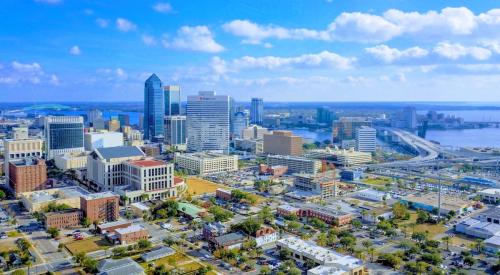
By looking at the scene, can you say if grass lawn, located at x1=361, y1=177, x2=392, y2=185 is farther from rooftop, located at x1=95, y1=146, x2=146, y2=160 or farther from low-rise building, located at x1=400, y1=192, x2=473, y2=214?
rooftop, located at x1=95, y1=146, x2=146, y2=160

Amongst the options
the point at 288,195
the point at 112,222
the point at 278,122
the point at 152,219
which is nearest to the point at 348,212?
the point at 288,195

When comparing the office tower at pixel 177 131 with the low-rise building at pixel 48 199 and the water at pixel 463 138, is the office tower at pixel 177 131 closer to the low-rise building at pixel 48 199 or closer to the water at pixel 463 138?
the low-rise building at pixel 48 199

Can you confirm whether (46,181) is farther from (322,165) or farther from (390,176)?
(390,176)

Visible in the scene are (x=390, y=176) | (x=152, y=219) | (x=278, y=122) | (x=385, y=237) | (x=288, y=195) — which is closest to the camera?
(x=385, y=237)

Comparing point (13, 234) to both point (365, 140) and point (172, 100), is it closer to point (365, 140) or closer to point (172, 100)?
point (365, 140)

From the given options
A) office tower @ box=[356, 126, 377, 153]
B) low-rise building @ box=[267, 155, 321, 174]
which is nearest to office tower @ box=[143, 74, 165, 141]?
low-rise building @ box=[267, 155, 321, 174]

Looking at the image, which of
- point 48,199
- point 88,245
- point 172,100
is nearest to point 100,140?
point 172,100

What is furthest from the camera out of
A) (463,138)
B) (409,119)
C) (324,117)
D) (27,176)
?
(324,117)
